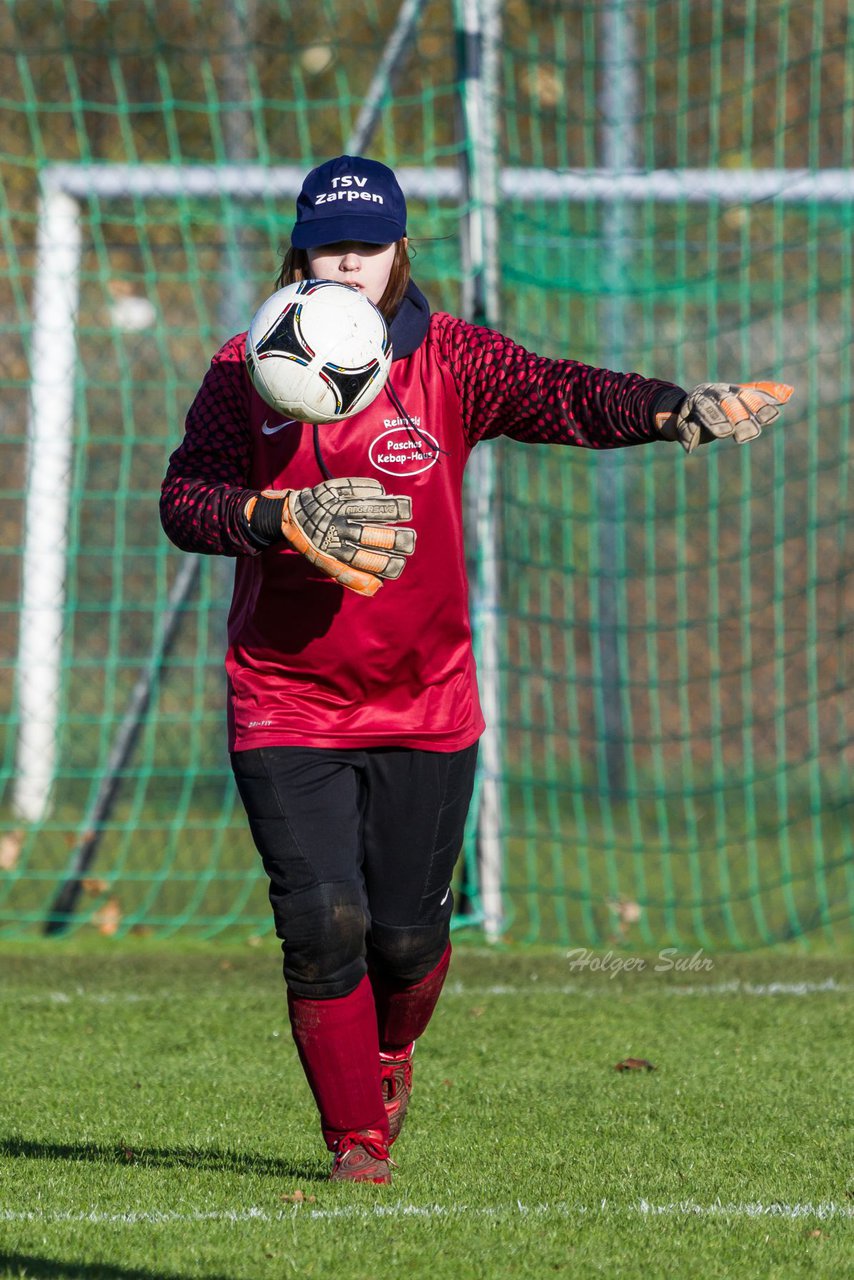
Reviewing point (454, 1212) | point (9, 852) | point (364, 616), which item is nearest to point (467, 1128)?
point (454, 1212)

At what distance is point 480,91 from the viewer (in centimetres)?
746

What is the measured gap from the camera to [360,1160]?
3.79 metres

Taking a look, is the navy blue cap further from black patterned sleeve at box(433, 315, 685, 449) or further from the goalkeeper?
black patterned sleeve at box(433, 315, 685, 449)

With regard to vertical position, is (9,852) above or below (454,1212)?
below

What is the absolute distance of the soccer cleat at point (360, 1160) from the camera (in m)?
3.77

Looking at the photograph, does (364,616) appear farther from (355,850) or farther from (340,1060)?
(340,1060)

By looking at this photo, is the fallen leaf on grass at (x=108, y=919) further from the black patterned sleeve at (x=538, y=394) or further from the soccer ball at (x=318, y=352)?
A: the soccer ball at (x=318, y=352)

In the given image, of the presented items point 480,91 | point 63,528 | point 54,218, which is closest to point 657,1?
point 480,91

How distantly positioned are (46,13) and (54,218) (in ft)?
20.4

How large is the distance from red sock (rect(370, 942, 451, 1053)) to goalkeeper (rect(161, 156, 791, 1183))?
0.35 feet

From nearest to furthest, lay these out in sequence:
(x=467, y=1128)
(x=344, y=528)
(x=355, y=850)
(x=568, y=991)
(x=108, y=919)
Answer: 1. (x=344, y=528)
2. (x=355, y=850)
3. (x=467, y=1128)
4. (x=568, y=991)
5. (x=108, y=919)

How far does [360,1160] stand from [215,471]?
1456mm

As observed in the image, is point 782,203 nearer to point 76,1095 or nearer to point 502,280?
point 502,280

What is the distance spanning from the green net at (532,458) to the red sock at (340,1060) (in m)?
1.95
